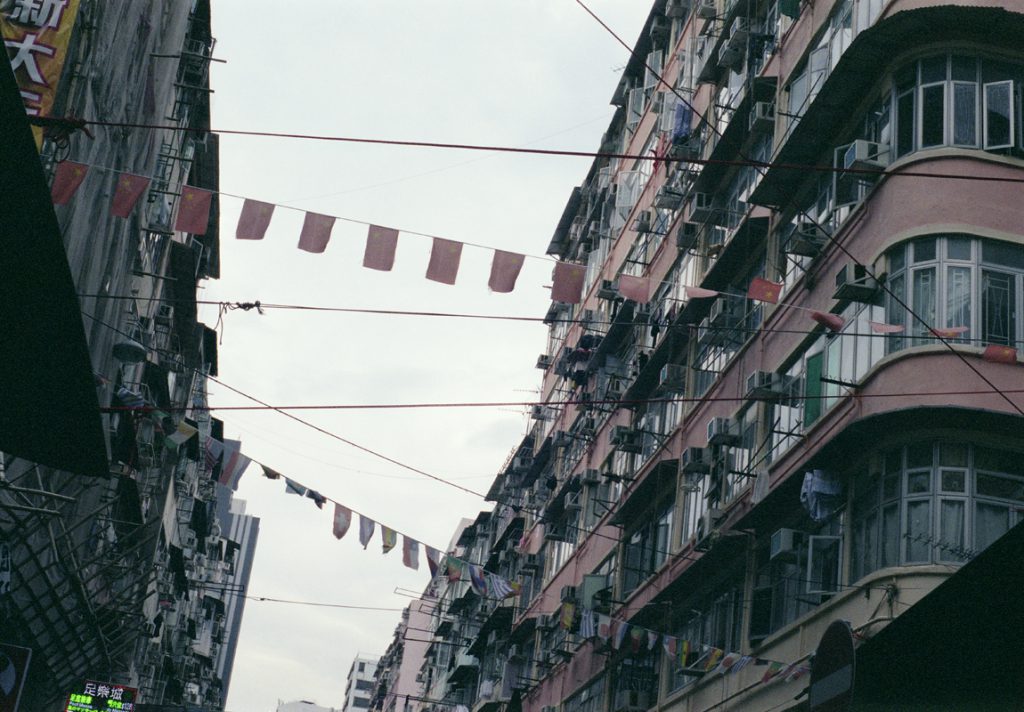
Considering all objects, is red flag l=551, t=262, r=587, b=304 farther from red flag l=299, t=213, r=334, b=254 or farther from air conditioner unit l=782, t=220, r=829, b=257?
air conditioner unit l=782, t=220, r=829, b=257

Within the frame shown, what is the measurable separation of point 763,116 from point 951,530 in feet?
31.5

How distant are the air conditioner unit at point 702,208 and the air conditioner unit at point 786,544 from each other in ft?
30.8

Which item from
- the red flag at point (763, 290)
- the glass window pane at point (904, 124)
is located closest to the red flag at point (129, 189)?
the red flag at point (763, 290)

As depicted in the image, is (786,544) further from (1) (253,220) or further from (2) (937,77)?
(1) (253,220)

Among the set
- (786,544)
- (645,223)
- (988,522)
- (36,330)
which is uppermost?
(645,223)

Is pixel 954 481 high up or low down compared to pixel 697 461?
down

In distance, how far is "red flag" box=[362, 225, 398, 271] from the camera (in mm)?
15164

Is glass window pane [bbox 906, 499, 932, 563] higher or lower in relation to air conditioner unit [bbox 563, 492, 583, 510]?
lower

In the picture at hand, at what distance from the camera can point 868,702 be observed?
49.9ft

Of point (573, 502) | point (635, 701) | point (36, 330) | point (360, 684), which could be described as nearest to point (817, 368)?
point (635, 701)

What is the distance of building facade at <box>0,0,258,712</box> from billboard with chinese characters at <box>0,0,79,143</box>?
0.07 ft

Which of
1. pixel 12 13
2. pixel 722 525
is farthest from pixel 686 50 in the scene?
pixel 12 13

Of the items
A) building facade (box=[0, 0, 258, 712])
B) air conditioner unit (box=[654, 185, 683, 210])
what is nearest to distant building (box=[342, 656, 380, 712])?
building facade (box=[0, 0, 258, 712])

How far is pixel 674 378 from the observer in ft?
85.0
